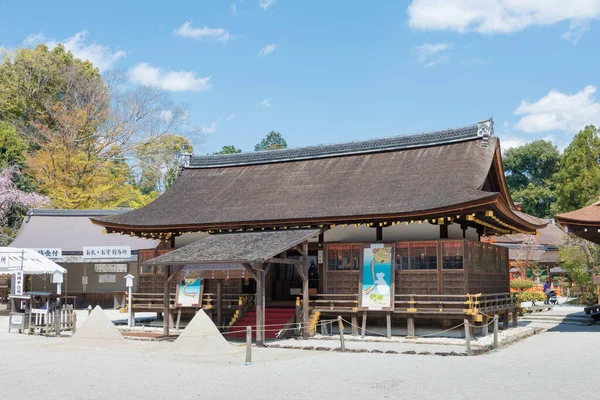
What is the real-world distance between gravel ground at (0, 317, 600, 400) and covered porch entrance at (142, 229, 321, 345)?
86.4 inches

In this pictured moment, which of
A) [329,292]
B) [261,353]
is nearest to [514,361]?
[261,353]

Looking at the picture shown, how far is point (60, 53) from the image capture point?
50.3 meters

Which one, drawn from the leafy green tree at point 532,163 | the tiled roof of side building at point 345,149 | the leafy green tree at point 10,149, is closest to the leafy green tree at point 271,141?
the leafy green tree at point 532,163

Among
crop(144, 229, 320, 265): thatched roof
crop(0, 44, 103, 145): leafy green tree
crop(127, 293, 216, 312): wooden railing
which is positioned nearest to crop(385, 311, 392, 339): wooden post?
crop(144, 229, 320, 265): thatched roof

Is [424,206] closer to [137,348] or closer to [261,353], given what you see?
[261,353]

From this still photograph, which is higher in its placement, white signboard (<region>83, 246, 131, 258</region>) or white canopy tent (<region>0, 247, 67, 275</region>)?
white signboard (<region>83, 246, 131, 258</region>)

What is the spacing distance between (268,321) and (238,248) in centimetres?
298

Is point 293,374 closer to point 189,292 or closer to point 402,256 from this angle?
point 402,256

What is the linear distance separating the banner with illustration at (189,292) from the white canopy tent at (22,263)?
504 cm

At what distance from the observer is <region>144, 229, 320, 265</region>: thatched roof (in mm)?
17000

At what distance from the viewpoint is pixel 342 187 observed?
2106 cm

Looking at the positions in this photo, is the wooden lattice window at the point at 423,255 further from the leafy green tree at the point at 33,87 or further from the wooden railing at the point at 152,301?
the leafy green tree at the point at 33,87

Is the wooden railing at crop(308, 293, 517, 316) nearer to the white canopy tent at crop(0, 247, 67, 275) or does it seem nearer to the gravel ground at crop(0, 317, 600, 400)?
the gravel ground at crop(0, 317, 600, 400)

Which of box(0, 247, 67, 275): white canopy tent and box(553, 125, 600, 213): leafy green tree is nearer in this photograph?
box(0, 247, 67, 275): white canopy tent
